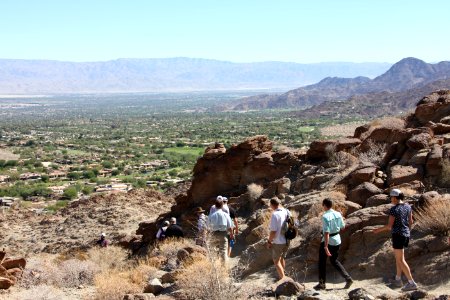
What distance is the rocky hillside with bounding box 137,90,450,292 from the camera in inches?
437

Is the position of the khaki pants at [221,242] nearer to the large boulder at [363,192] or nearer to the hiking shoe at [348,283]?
the hiking shoe at [348,283]

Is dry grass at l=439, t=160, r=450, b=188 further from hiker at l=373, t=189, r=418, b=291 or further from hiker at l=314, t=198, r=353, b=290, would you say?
hiker at l=314, t=198, r=353, b=290

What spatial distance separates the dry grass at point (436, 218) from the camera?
34.4 ft

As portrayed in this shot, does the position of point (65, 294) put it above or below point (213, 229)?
below

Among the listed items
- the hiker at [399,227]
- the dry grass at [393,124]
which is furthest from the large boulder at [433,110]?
the hiker at [399,227]

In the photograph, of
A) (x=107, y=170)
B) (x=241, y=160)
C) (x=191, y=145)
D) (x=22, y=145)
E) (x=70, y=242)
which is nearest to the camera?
(x=241, y=160)

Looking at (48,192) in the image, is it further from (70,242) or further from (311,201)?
(311,201)

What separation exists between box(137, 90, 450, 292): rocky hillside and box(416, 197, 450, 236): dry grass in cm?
4

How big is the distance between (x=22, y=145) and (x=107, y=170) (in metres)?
41.4

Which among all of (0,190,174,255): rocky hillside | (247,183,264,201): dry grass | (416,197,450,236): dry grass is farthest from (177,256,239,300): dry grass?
(0,190,174,255): rocky hillside

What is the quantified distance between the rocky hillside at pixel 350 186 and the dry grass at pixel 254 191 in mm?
37

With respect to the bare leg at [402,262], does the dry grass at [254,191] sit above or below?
below

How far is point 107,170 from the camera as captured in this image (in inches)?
2571

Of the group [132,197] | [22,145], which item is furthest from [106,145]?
[132,197]
